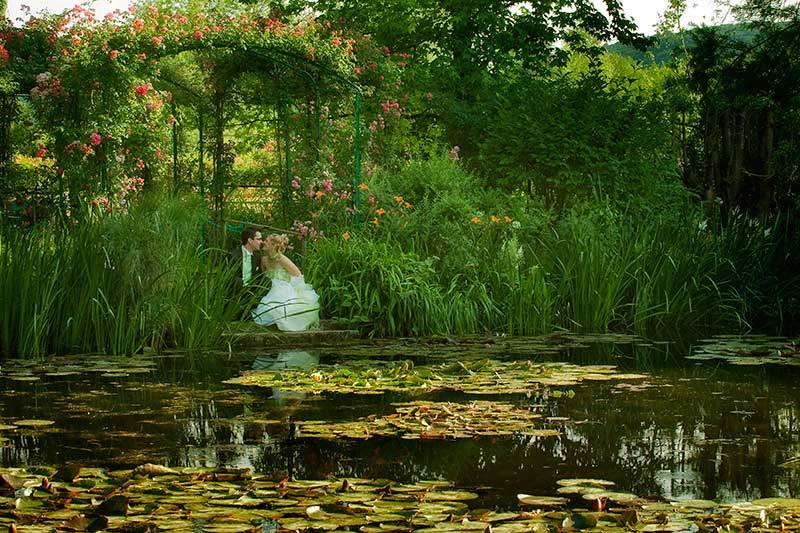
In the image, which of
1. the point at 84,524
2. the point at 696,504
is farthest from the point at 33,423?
the point at 696,504

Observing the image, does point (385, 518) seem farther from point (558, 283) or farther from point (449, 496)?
point (558, 283)

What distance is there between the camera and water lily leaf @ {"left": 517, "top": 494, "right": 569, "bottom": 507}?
12.7 feet

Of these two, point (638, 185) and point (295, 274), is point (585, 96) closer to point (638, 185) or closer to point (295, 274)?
point (638, 185)

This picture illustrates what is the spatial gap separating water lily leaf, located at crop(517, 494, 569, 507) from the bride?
5.99 meters

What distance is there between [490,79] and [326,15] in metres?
3.22

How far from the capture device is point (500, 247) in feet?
38.2

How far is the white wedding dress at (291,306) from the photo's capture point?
983cm

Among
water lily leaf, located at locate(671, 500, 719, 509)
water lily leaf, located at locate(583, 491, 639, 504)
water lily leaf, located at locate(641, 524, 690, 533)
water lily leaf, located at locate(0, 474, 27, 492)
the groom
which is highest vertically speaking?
the groom

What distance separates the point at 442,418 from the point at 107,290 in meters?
3.54

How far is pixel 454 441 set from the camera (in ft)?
16.8

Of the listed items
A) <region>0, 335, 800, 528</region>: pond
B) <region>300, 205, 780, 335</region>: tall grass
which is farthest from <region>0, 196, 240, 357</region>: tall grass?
<region>300, 205, 780, 335</region>: tall grass

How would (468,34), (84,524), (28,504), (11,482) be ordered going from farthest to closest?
(468,34) < (11,482) < (28,504) < (84,524)

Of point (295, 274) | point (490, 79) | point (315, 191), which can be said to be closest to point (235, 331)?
point (295, 274)

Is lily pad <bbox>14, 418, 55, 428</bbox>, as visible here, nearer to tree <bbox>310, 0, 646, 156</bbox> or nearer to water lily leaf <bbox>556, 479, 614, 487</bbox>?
water lily leaf <bbox>556, 479, 614, 487</bbox>
